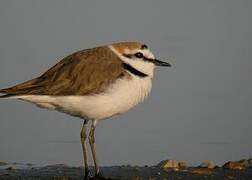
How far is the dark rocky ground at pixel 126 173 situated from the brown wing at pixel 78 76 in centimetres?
138

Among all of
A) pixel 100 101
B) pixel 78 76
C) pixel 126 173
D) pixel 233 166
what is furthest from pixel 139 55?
pixel 233 166

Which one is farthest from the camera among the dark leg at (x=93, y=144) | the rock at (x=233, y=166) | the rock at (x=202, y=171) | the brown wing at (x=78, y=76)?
the rock at (x=233, y=166)

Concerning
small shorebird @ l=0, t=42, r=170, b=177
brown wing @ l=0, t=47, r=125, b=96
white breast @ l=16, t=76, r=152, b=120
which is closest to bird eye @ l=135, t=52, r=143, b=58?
small shorebird @ l=0, t=42, r=170, b=177

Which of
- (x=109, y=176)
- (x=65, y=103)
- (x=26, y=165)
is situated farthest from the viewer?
(x=26, y=165)

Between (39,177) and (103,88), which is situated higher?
(103,88)

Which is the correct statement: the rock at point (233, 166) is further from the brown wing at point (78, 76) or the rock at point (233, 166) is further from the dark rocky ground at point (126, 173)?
the brown wing at point (78, 76)

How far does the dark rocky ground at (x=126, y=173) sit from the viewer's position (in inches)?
617

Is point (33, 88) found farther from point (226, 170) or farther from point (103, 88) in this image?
point (226, 170)

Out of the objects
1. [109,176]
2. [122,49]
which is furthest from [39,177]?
[122,49]

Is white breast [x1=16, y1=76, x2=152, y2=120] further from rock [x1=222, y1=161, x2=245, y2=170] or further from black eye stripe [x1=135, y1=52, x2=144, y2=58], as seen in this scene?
rock [x1=222, y1=161, x2=245, y2=170]

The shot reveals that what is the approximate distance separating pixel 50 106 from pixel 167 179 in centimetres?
214

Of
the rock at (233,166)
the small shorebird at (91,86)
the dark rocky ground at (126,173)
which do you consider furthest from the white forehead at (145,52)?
the rock at (233,166)

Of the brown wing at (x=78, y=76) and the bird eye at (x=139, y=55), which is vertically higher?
the bird eye at (x=139, y=55)

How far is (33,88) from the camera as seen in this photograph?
15.2m
